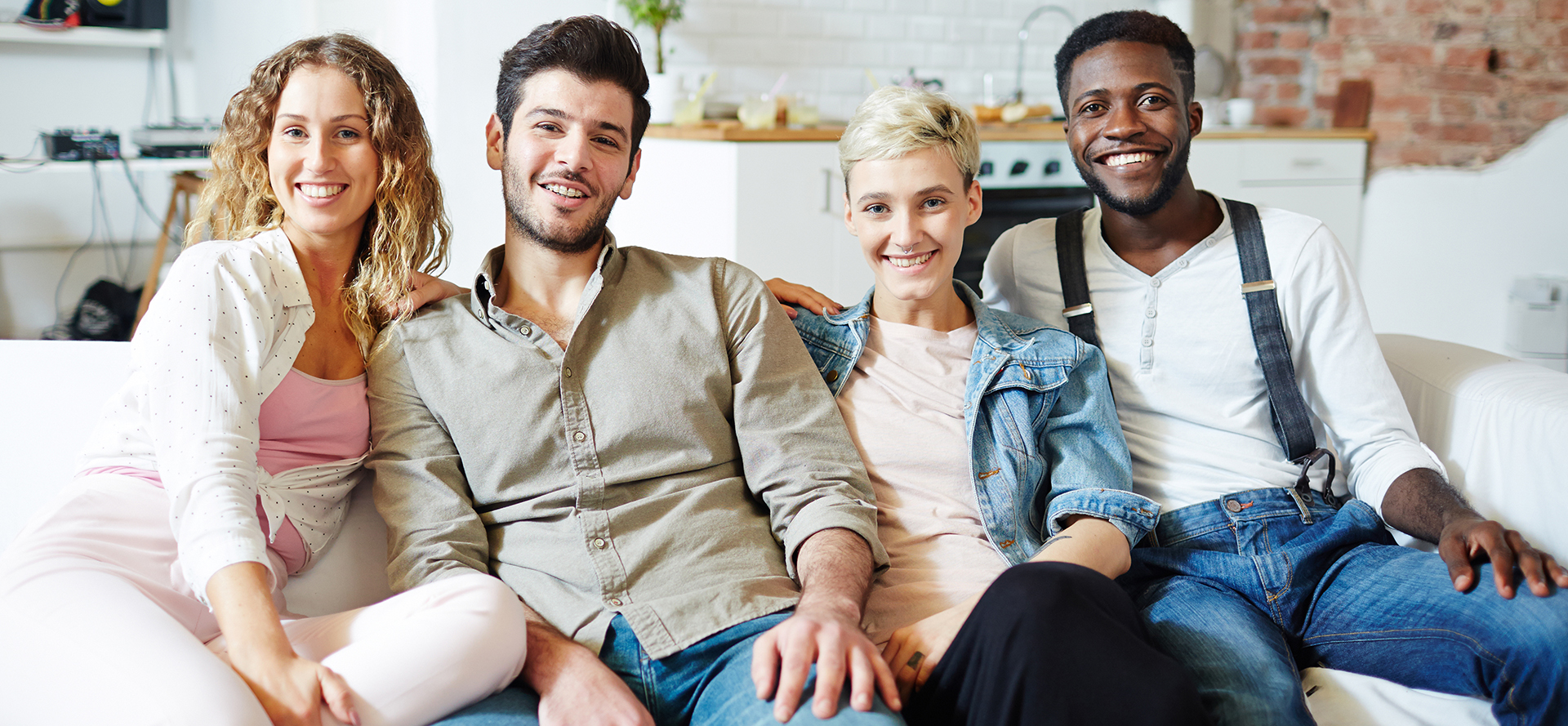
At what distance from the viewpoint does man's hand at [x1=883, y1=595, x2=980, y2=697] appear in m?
1.19

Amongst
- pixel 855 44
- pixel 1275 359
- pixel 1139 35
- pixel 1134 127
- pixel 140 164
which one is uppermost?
pixel 855 44

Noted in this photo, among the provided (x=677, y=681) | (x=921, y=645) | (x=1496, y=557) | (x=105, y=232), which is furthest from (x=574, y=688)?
(x=105, y=232)

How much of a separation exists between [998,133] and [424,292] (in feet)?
7.81

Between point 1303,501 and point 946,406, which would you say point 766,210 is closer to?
point 946,406

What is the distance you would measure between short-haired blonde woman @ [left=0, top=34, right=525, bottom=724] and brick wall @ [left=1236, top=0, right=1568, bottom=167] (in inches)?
142

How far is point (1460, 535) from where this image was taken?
4.31 ft

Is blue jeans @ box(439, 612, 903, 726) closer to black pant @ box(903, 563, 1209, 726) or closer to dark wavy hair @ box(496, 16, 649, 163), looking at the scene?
black pant @ box(903, 563, 1209, 726)

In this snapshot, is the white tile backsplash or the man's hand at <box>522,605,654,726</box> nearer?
the man's hand at <box>522,605,654,726</box>

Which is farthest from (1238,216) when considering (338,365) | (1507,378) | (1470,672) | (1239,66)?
(1239,66)

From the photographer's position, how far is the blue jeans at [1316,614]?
46.5 inches

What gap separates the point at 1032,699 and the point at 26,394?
144 cm

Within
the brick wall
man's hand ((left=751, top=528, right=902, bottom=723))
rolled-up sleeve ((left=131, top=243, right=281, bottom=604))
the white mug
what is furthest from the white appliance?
rolled-up sleeve ((left=131, top=243, right=281, bottom=604))

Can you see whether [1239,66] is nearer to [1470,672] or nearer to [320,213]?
[1470,672]

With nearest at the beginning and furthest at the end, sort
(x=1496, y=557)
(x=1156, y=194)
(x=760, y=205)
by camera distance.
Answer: (x=1496, y=557) < (x=1156, y=194) < (x=760, y=205)
